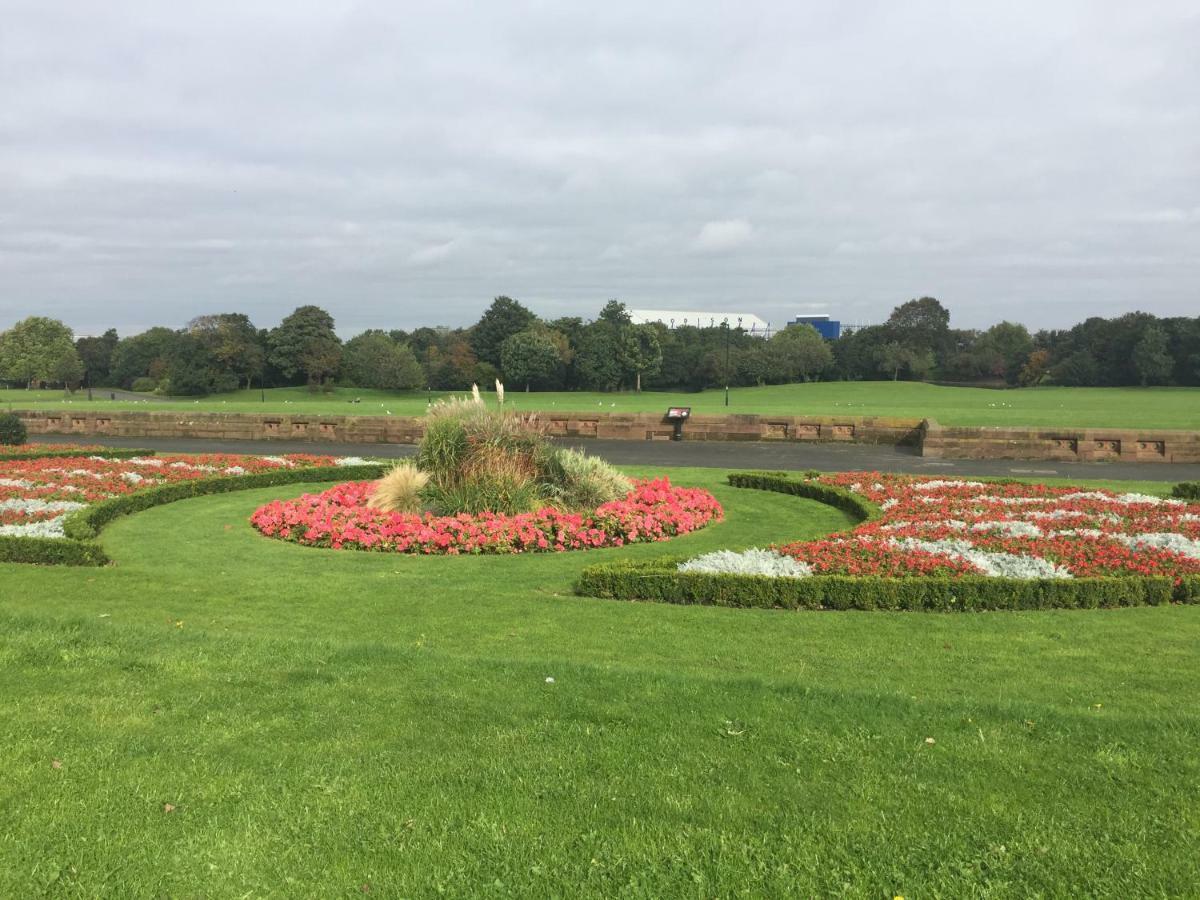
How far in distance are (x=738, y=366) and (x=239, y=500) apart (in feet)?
208

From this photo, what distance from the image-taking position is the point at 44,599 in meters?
7.57

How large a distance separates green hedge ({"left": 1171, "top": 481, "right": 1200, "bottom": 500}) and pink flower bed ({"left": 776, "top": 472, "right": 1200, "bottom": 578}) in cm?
53

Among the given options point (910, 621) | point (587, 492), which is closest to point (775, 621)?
point (910, 621)

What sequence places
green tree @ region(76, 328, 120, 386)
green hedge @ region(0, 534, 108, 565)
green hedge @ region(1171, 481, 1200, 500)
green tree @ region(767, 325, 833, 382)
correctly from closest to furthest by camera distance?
green hedge @ region(0, 534, 108, 565)
green hedge @ region(1171, 481, 1200, 500)
green tree @ region(767, 325, 833, 382)
green tree @ region(76, 328, 120, 386)

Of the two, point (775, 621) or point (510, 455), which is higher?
point (510, 455)

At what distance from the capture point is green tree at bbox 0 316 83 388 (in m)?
81.9

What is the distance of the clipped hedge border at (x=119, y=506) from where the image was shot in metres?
9.08

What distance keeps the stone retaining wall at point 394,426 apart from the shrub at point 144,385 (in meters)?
57.9

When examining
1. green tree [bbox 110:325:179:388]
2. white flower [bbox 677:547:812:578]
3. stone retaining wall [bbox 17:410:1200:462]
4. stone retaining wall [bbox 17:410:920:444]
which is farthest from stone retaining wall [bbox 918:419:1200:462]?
green tree [bbox 110:325:179:388]

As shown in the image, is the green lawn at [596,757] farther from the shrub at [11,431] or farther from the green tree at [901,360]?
the green tree at [901,360]

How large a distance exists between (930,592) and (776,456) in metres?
13.6

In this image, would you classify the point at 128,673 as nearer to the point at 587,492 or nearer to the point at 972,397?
the point at 587,492

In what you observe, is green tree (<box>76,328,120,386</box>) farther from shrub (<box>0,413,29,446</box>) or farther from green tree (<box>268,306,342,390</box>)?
shrub (<box>0,413,29,446</box>)

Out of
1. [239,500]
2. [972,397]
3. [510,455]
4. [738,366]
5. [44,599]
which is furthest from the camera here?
[738,366]
